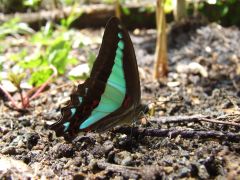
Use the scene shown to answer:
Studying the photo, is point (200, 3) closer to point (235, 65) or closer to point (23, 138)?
point (235, 65)

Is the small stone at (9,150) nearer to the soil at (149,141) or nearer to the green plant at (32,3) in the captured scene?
the soil at (149,141)

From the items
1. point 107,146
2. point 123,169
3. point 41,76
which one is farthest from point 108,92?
point 41,76

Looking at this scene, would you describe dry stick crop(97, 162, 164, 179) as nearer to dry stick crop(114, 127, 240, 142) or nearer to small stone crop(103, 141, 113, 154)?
small stone crop(103, 141, 113, 154)

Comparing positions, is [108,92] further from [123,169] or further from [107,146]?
[123,169]

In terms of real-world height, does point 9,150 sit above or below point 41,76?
below

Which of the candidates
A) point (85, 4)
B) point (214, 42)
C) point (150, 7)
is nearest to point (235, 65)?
point (214, 42)

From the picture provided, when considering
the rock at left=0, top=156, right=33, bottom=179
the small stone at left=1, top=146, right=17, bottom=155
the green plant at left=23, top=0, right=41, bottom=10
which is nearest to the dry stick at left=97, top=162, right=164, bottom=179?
the rock at left=0, top=156, right=33, bottom=179

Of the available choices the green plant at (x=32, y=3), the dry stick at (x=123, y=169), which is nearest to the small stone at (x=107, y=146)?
the dry stick at (x=123, y=169)
